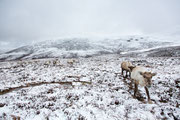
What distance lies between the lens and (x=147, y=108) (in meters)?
6.32

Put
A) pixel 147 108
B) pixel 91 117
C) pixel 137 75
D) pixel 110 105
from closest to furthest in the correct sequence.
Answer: pixel 91 117
pixel 147 108
pixel 110 105
pixel 137 75

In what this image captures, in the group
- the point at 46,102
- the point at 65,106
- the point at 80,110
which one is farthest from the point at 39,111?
the point at 80,110

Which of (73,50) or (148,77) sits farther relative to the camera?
(73,50)

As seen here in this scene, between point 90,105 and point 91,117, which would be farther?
point 90,105

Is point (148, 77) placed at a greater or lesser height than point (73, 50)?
greater

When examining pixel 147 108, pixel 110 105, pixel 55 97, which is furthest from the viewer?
pixel 55 97

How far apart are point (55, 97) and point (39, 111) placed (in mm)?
1812

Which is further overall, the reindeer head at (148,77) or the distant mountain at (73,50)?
the distant mountain at (73,50)

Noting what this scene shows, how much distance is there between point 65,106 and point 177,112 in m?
7.01

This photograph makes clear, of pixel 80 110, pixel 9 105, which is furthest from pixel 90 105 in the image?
pixel 9 105

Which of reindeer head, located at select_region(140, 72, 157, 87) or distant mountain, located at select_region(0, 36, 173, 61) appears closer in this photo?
reindeer head, located at select_region(140, 72, 157, 87)

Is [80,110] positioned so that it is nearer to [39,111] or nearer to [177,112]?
[39,111]

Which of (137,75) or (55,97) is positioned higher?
(137,75)

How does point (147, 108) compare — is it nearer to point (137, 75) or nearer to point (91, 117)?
point (137, 75)
